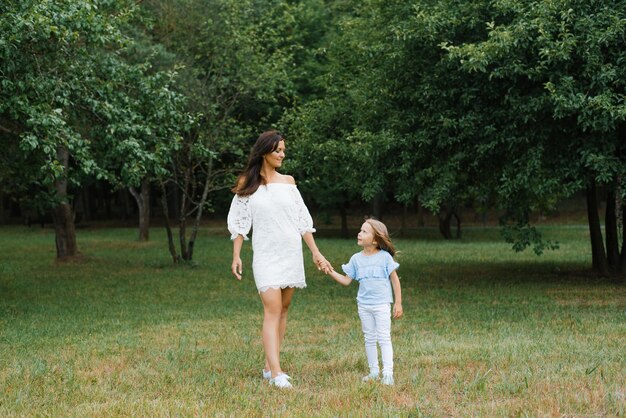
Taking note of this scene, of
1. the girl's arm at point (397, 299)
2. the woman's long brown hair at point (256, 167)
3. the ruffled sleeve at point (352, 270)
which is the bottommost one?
the girl's arm at point (397, 299)

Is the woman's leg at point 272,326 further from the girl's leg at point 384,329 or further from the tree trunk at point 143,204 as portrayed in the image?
the tree trunk at point 143,204

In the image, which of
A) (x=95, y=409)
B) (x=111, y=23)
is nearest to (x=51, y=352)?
(x=95, y=409)

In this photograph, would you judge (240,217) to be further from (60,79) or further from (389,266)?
(60,79)

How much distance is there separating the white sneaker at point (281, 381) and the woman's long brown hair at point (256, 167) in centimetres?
159

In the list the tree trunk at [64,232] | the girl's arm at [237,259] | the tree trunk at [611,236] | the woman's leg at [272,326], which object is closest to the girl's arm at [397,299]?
the woman's leg at [272,326]

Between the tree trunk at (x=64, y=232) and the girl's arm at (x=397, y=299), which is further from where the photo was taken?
the tree trunk at (x=64, y=232)

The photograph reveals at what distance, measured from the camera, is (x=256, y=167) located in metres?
7.48

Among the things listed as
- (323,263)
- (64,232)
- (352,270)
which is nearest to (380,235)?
(352,270)

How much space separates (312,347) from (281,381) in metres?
2.44

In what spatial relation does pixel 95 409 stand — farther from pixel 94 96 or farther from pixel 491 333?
pixel 94 96

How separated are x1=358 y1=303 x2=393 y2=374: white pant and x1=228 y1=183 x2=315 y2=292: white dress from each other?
2.03ft

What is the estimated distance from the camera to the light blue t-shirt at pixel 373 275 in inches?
286

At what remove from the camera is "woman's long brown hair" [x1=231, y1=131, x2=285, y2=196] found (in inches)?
293

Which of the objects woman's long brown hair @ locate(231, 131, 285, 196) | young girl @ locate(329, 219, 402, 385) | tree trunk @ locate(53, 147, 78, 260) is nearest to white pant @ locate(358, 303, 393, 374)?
young girl @ locate(329, 219, 402, 385)
